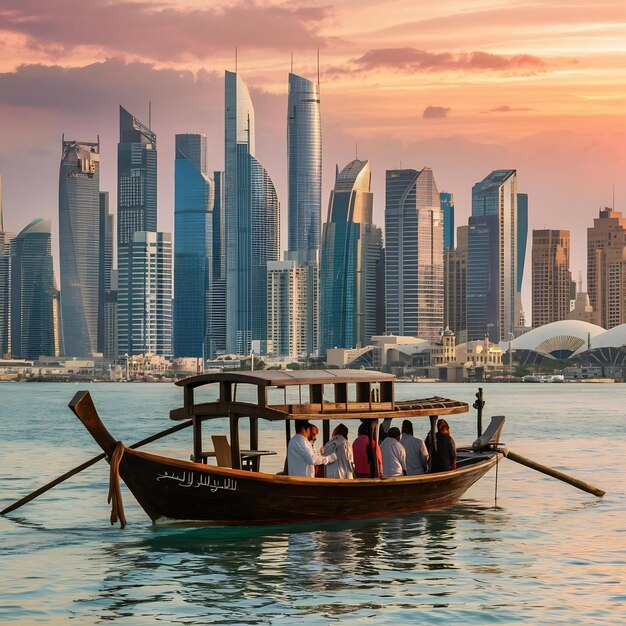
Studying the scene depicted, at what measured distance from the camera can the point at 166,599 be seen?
19672 mm

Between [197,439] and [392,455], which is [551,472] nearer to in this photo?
[392,455]

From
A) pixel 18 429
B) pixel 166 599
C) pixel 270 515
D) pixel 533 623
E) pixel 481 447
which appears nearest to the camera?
pixel 533 623

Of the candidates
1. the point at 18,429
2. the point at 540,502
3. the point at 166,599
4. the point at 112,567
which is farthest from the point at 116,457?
the point at 18,429

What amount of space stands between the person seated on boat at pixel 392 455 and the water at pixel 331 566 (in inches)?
40.9

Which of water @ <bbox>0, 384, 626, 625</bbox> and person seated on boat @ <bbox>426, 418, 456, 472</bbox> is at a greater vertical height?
person seated on boat @ <bbox>426, 418, 456, 472</bbox>

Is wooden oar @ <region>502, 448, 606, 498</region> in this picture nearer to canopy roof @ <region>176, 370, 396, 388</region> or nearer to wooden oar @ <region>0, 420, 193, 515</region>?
canopy roof @ <region>176, 370, 396, 388</region>

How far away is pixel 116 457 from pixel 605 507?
44.5ft

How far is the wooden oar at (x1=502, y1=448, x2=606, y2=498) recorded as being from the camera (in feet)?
103

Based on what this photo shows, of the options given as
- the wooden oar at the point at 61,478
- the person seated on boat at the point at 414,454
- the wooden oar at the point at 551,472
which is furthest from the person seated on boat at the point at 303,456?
the wooden oar at the point at 551,472

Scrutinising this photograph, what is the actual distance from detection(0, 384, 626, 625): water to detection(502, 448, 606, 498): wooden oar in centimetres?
31

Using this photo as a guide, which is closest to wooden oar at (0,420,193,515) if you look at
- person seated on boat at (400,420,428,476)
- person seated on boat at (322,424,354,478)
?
person seated on boat at (322,424,354,478)

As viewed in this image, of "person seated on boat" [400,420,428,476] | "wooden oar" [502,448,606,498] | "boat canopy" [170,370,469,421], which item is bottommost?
"wooden oar" [502,448,606,498]

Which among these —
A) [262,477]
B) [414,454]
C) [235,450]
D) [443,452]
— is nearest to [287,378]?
[235,450]

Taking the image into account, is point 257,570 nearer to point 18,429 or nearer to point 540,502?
point 540,502
